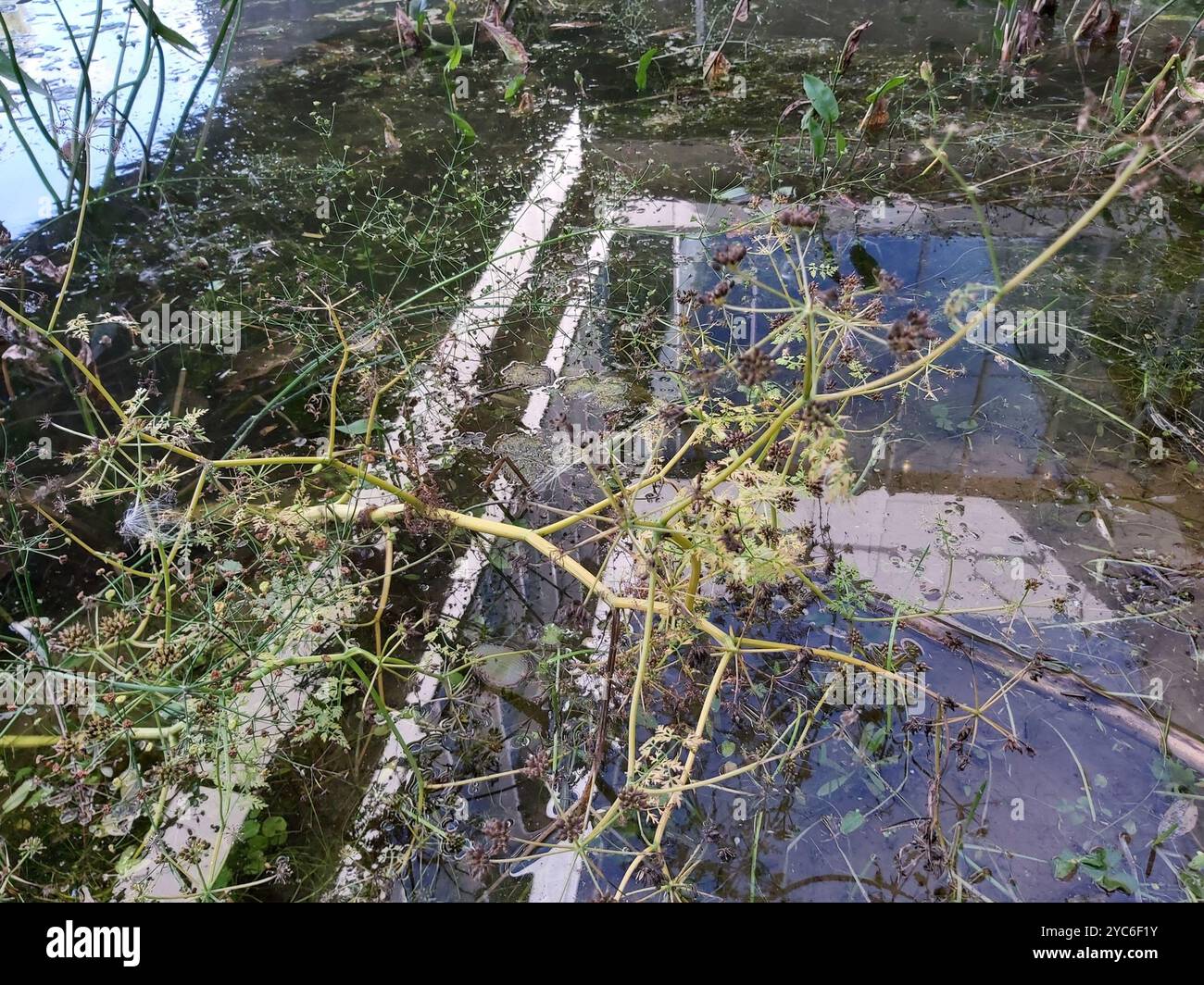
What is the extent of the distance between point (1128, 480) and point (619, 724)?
146cm

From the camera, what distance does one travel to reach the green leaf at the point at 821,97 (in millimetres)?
3211

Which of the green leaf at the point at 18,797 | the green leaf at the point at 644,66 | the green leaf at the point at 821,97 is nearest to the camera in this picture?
the green leaf at the point at 18,797

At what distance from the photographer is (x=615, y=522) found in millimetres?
1606

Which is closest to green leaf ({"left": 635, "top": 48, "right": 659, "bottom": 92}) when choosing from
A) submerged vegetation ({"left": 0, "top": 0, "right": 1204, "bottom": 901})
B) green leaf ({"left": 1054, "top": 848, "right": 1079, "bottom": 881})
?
submerged vegetation ({"left": 0, "top": 0, "right": 1204, "bottom": 901})

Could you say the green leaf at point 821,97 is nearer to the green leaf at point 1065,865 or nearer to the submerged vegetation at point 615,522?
the submerged vegetation at point 615,522

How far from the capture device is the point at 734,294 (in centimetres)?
296

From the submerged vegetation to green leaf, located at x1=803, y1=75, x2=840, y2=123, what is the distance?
0.25 feet

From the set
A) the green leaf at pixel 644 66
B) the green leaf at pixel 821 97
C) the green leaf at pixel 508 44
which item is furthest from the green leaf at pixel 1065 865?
the green leaf at pixel 508 44

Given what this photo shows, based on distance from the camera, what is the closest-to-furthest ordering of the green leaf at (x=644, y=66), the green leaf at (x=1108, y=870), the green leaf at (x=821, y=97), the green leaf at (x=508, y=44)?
the green leaf at (x=1108, y=870) → the green leaf at (x=821, y=97) → the green leaf at (x=644, y=66) → the green leaf at (x=508, y=44)

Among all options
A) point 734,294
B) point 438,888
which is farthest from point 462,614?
point 734,294

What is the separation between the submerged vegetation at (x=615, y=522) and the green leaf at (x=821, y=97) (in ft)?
0.25

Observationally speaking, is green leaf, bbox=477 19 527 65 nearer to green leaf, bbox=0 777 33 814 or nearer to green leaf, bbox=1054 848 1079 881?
green leaf, bbox=0 777 33 814

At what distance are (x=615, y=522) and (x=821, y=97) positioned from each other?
2.37 m

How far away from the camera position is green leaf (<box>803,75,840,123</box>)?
321 centimetres
